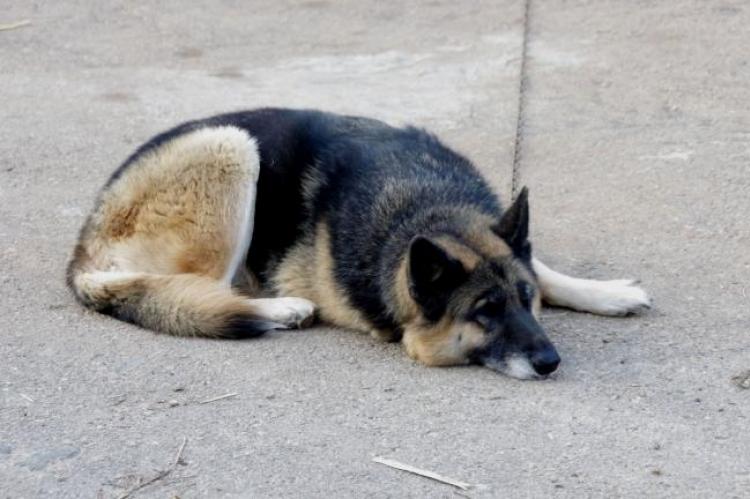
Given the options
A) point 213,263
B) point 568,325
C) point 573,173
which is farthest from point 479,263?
point 573,173

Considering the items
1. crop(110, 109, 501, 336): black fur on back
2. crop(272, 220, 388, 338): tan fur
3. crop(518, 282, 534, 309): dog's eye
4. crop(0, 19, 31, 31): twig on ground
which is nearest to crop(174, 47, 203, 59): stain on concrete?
crop(0, 19, 31, 31): twig on ground

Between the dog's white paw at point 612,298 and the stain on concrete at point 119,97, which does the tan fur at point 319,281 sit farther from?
the stain on concrete at point 119,97

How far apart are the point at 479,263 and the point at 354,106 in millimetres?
3838

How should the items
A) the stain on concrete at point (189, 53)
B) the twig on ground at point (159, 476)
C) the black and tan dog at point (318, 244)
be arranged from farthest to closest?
the stain on concrete at point (189, 53) → the black and tan dog at point (318, 244) → the twig on ground at point (159, 476)

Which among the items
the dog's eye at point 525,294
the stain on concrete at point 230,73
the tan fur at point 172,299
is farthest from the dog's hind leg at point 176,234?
the stain on concrete at point 230,73

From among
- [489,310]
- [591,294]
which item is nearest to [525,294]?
[489,310]

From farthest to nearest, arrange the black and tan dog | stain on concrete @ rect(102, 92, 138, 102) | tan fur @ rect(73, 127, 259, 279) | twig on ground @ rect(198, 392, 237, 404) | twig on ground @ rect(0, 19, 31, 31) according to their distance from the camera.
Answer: twig on ground @ rect(0, 19, 31, 31) < stain on concrete @ rect(102, 92, 138, 102) < tan fur @ rect(73, 127, 259, 279) < the black and tan dog < twig on ground @ rect(198, 392, 237, 404)

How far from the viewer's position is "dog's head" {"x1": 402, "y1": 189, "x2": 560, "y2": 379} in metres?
5.36

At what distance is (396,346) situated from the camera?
591 centimetres

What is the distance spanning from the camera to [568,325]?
602 centimetres

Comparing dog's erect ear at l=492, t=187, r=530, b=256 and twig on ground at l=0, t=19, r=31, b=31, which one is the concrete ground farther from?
dog's erect ear at l=492, t=187, r=530, b=256

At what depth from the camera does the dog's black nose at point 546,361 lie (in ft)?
17.2

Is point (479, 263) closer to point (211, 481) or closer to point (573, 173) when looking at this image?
point (211, 481)

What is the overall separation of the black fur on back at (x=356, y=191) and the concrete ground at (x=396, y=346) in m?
0.41
